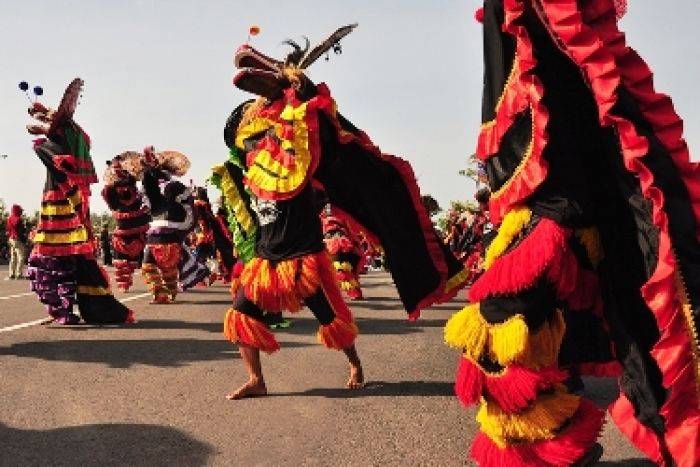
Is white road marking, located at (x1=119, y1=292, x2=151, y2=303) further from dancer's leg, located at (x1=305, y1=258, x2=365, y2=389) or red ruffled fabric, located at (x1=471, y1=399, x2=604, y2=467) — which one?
red ruffled fabric, located at (x1=471, y1=399, x2=604, y2=467)

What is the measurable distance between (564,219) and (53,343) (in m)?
5.74

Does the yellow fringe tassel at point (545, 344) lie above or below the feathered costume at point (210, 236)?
above

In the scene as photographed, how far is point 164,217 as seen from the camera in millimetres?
11445

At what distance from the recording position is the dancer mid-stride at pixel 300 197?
4.56m

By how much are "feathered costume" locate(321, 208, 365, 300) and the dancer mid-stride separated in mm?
6492

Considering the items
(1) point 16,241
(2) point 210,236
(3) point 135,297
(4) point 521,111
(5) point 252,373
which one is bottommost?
(3) point 135,297

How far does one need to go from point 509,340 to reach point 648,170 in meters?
0.76

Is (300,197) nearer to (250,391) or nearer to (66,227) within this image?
(250,391)

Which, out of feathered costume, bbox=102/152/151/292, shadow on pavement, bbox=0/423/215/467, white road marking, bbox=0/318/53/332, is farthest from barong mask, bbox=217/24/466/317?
feathered costume, bbox=102/152/151/292

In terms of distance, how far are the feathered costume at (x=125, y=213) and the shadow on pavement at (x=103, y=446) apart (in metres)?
8.87

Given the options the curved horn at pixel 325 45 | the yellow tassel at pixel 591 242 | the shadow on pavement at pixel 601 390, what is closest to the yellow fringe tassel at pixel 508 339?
the yellow tassel at pixel 591 242

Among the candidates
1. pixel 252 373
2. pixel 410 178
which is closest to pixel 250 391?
pixel 252 373

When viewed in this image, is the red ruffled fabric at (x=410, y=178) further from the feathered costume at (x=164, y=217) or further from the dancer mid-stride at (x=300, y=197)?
the feathered costume at (x=164, y=217)

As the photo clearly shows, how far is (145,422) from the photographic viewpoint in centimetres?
397
